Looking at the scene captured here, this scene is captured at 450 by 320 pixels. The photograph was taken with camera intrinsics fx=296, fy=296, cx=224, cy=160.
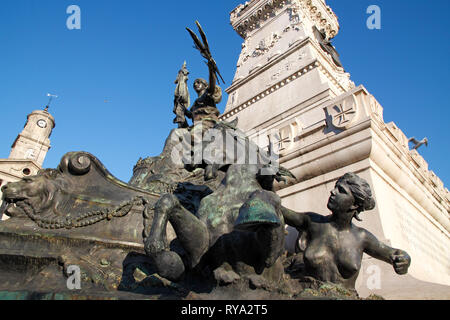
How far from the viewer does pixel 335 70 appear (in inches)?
481

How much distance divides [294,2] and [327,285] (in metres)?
14.8

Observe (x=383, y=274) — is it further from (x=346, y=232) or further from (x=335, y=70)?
(x=335, y=70)

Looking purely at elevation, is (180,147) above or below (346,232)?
above

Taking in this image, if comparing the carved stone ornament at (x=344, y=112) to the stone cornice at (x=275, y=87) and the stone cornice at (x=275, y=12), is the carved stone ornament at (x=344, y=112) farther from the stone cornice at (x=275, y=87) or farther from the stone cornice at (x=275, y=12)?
the stone cornice at (x=275, y=12)

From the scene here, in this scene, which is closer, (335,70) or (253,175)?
(253,175)

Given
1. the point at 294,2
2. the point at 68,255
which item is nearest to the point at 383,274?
the point at 68,255

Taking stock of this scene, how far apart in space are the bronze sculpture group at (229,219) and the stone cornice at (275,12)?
44.0 ft

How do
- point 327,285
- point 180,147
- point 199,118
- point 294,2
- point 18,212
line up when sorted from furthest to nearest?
point 294,2 < point 199,118 < point 180,147 < point 18,212 < point 327,285

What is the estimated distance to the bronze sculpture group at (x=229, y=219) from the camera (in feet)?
7.98

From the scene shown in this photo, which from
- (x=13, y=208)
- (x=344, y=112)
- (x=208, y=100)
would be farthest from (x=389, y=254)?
(x=208, y=100)

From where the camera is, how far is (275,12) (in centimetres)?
1554

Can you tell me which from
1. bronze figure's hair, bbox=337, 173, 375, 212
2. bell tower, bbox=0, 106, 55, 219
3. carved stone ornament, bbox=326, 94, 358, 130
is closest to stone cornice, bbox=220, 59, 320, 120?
carved stone ornament, bbox=326, 94, 358, 130
